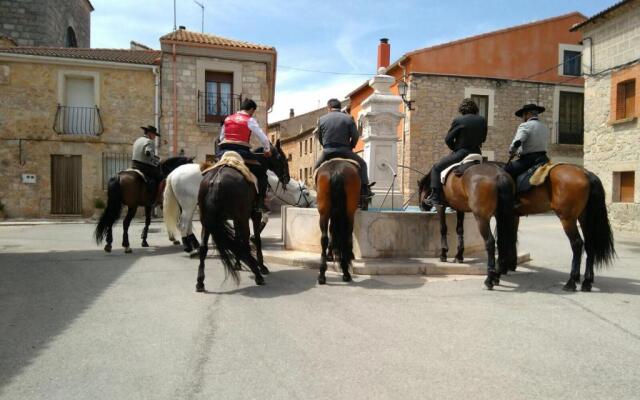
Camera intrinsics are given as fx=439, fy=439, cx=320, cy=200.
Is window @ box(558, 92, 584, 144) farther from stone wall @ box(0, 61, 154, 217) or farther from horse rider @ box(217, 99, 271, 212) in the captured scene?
horse rider @ box(217, 99, 271, 212)

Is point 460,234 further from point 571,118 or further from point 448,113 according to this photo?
point 571,118

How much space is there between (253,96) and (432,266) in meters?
14.3

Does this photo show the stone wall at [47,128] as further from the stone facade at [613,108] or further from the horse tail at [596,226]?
the stone facade at [613,108]

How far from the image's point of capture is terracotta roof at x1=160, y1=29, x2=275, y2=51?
17.8m

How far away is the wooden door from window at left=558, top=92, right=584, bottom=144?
2308 cm

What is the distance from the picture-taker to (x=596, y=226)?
5.27m

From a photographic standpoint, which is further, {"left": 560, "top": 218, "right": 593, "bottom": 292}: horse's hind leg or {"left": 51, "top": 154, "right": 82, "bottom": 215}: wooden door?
{"left": 51, "top": 154, "right": 82, "bottom": 215}: wooden door

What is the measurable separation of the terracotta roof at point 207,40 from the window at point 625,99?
13.0 meters

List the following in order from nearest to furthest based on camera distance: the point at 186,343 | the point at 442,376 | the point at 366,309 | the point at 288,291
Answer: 1. the point at 442,376
2. the point at 186,343
3. the point at 366,309
4. the point at 288,291

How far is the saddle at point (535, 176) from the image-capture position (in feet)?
17.5

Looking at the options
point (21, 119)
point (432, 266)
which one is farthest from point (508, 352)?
point (21, 119)

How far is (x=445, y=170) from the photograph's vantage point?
6055 mm

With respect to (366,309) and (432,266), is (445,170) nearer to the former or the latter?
(432,266)

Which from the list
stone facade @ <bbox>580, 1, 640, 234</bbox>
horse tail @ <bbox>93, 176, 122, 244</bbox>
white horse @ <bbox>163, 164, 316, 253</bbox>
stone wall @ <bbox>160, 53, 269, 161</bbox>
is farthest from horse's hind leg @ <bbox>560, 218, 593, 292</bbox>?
stone wall @ <bbox>160, 53, 269, 161</bbox>
